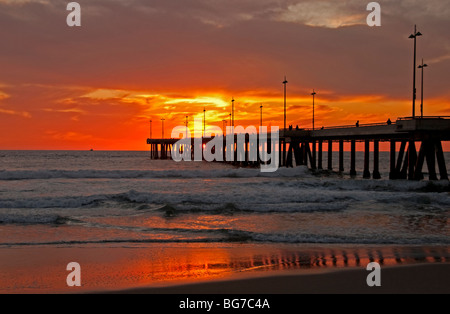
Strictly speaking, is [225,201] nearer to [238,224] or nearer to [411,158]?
[238,224]

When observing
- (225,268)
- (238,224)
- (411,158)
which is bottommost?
(238,224)

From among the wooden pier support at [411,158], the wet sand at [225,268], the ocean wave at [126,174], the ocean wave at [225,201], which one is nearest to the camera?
the wet sand at [225,268]

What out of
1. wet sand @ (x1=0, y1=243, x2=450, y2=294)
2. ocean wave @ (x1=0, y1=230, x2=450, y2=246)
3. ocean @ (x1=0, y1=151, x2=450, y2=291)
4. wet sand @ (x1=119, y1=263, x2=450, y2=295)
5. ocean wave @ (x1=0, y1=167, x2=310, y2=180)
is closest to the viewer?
wet sand @ (x1=119, y1=263, x2=450, y2=295)

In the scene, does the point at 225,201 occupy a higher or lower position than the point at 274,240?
lower

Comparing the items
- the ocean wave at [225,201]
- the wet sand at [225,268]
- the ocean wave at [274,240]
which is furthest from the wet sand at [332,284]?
the ocean wave at [225,201]

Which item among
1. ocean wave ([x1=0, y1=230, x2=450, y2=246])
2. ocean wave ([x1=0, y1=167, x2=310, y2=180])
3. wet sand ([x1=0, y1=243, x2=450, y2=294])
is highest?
wet sand ([x1=0, y1=243, x2=450, y2=294])

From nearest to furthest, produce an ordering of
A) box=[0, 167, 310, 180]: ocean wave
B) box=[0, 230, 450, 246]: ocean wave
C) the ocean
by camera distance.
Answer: the ocean → box=[0, 230, 450, 246]: ocean wave → box=[0, 167, 310, 180]: ocean wave

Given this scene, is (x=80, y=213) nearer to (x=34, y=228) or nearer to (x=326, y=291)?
(x=34, y=228)

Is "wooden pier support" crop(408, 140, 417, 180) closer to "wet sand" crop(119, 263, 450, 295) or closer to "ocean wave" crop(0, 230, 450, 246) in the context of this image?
"ocean wave" crop(0, 230, 450, 246)

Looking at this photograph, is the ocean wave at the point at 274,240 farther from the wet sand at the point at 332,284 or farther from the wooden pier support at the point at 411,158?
the wooden pier support at the point at 411,158

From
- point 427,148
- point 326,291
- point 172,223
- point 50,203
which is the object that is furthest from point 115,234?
point 427,148

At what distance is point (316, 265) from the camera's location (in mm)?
9156

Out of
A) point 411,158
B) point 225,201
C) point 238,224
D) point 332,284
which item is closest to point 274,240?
point 238,224

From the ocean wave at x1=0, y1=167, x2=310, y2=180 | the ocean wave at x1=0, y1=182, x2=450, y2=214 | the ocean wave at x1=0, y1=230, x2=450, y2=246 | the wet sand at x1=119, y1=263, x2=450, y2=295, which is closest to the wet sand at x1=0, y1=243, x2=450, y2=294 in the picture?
the wet sand at x1=119, y1=263, x2=450, y2=295
